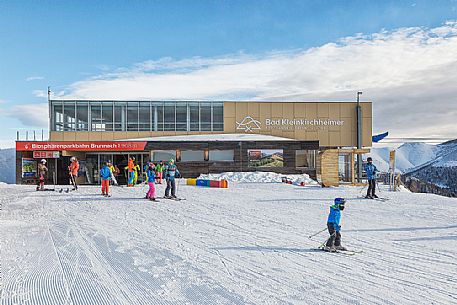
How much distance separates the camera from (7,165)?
38969 millimetres

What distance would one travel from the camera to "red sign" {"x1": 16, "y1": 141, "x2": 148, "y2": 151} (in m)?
31.8

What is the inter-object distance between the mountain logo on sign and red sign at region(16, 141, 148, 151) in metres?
10.5

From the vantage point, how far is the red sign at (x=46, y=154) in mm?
31609

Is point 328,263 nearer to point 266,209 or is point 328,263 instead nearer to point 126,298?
point 126,298

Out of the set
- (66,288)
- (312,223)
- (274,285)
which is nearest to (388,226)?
(312,223)

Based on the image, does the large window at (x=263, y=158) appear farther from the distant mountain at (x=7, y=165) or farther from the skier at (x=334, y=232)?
the skier at (x=334, y=232)

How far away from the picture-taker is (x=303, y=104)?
3962 centimetres

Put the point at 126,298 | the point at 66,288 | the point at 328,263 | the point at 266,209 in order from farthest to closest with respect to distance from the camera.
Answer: the point at 266,209 < the point at 328,263 < the point at 66,288 < the point at 126,298

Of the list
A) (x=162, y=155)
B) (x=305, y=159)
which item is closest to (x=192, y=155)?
(x=162, y=155)

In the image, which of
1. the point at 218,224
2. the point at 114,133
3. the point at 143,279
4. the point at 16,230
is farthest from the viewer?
the point at 114,133

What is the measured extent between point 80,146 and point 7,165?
11.5 meters

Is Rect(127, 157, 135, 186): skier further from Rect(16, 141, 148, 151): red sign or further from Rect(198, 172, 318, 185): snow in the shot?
Rect(16, 141, 148, 151): red sign

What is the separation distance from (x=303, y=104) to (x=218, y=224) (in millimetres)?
30579

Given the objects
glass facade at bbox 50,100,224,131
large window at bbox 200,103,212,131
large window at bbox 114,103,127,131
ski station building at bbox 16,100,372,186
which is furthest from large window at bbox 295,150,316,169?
large window at bbox 114,103,127,131
